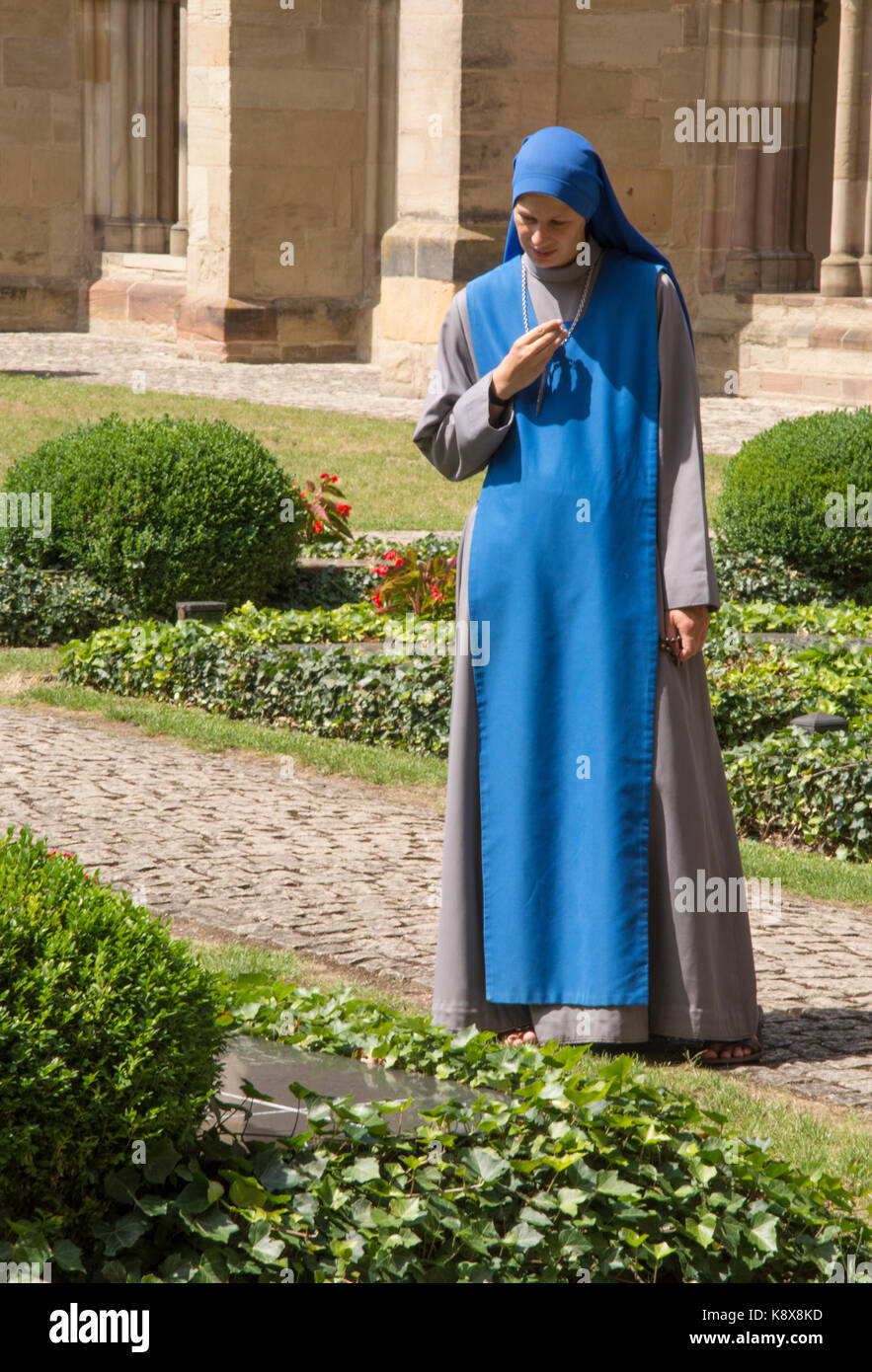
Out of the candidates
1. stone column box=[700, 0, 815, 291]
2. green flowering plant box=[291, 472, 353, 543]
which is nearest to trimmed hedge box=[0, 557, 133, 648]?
green flowering plant box=[291, 472, 353, 543]

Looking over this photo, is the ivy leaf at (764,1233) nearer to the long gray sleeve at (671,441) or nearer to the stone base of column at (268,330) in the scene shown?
the long gray sleeve at (671,441)

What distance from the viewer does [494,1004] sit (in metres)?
3.98

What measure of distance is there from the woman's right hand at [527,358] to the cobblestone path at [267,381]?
9.92 metres

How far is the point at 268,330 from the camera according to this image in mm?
20500

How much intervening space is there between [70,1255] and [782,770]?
3.98 meters

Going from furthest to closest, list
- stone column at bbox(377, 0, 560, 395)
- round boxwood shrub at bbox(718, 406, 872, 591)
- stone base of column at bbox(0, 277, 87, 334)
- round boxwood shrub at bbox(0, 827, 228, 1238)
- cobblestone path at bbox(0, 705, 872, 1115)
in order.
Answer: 1. stone base of column at bbox(0, 277, 87, 334)
2. stone column at bbox(377, 0, 560, 395)
3. round boxwood shrub at bbox(718, 406, 872, 591)
4. cobblestone path at bbox(0, 705, 872, 1115)
5. round boxwood shrub at bbox(0, 827, 228, 1238)

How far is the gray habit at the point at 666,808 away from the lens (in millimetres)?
3898

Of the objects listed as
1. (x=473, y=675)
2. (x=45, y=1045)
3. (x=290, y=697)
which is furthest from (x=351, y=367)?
(x=45, y=1045)

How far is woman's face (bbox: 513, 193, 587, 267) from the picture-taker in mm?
3850

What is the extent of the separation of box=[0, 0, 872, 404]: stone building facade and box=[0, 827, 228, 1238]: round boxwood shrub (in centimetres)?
1412

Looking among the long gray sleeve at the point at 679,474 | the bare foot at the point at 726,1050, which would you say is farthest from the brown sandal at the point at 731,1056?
the long gray sleeve at the point at 679,474

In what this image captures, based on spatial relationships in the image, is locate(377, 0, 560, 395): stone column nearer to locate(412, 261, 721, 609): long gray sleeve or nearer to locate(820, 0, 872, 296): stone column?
locate(820, 0, 872, 296): stone column

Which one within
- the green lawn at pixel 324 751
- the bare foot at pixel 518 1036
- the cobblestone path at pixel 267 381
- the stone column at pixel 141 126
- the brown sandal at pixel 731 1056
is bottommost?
the green lawn at pixel 324 751
